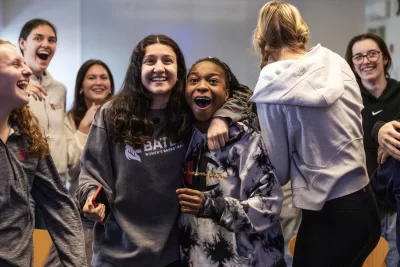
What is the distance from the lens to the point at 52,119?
3705 millimetres

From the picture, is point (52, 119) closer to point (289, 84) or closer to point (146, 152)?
point (146, 152)

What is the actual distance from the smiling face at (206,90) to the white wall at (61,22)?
2.97m

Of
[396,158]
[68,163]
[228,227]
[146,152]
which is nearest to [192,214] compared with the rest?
[228,227]

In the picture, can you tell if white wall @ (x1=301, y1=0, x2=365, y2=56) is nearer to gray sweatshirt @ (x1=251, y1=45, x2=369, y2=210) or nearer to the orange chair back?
the orange chair back

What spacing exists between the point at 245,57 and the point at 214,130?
2.93 m

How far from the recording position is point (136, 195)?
2.21m

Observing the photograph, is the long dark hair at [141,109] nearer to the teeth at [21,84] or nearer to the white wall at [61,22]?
the teeth at [21,84]

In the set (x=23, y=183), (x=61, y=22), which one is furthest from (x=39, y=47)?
(x=23, y=183)

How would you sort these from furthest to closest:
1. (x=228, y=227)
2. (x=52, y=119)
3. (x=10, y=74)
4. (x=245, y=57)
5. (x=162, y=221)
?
(x=245, y=57) < (x=52, y=119) < (x=162, y=221) < (x=228, y=227) < (x=10, y=74)

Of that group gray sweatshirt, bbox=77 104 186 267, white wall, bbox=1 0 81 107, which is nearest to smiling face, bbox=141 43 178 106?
gray sweatshirt, bbox=77 104 186 267

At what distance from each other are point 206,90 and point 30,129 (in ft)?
2.22

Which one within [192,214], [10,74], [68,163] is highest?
[10,74]

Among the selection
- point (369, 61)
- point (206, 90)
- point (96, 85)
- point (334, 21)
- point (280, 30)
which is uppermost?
point (334, 21)

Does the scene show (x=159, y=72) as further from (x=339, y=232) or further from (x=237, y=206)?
(x=339, y=232)
